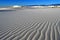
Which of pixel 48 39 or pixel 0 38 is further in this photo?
pixel 0 38

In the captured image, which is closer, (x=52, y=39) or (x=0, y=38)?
(x=52, y=39)

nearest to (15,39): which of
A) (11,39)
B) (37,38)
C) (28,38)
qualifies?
(11,39)

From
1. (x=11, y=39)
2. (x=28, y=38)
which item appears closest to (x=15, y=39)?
(x=11, y=39)

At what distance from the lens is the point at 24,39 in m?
4.04

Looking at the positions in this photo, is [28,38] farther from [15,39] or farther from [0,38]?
[0,38]

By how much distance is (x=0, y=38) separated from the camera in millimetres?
4219

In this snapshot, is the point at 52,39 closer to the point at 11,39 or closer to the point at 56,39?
the point at 56,39

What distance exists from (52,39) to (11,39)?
4.09ft

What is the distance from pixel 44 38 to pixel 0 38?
1.39 metres

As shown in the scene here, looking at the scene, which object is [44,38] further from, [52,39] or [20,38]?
[20,38]

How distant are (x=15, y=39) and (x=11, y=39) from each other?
13 centimetres

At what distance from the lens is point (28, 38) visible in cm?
411

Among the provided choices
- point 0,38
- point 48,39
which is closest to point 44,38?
point 48,39

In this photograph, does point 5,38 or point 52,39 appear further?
point 5,38
